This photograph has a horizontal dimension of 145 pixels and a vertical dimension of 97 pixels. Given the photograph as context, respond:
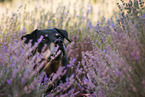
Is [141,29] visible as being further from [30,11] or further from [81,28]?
[30,11]

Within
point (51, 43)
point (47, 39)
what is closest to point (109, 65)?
point (51, 43)

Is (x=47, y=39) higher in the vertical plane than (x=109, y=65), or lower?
higher

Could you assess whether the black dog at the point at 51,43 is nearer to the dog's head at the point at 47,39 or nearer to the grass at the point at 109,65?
the dog's head at the point at 47,39

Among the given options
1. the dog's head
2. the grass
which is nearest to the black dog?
the dog's head

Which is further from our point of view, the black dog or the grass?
the black dog

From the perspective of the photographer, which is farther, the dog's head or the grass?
the dog's head

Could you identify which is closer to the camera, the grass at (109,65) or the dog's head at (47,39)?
the grass at (109,65)

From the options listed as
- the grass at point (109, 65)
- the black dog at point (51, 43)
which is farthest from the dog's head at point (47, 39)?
the grass at point (109, 65)

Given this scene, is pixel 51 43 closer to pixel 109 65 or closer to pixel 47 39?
pixel 47 39

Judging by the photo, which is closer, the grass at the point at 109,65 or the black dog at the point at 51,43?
the grass at the point at 109,65

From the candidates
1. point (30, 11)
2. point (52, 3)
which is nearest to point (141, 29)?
point (30, 11)

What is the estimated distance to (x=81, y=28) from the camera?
481cm

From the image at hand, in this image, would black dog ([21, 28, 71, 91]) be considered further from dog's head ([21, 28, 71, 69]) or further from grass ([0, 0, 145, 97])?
grass ([0, 0, 145, 97])

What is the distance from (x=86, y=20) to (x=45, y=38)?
1989 millimetres
